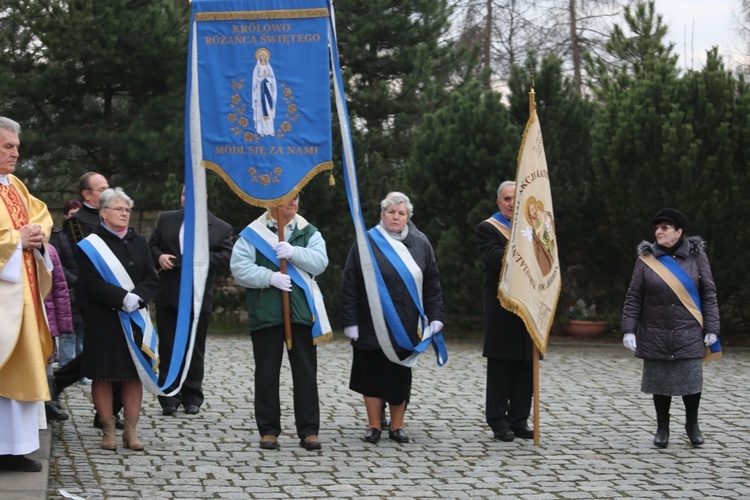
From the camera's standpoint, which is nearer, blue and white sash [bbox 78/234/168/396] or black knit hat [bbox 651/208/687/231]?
blue and white sash [bbox 78/234/168/396]

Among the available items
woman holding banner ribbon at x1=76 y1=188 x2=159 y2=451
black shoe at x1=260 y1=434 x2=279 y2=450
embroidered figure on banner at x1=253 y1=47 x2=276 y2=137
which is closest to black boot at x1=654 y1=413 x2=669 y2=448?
black shoe at x1=260 y1=434 x2=279 y2=450

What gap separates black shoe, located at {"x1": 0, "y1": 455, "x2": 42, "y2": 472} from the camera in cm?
649

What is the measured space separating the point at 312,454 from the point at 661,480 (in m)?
2.22

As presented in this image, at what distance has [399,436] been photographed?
26.9ft

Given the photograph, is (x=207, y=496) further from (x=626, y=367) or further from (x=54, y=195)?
(x=54, y=195)

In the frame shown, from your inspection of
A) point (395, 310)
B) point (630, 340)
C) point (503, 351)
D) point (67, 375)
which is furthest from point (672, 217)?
point (67, 375)

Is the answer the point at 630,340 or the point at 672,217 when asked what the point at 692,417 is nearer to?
the point at 630,340

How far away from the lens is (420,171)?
15.5 m

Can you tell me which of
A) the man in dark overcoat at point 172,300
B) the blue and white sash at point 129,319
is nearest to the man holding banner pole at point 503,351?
the man in dark overcoat at point 172,300

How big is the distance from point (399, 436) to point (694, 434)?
6.69ft

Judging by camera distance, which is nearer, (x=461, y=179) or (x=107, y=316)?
(x=107, y=316)

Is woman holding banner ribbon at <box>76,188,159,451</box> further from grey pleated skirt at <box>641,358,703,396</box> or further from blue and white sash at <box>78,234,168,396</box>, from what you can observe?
grey pleated skirt at <box>641,358,703,396</box>

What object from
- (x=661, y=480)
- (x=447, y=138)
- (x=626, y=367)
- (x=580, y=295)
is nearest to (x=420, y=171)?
(x=447, y=138)

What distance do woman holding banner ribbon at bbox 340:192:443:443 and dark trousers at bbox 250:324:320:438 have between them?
0.43 metres
